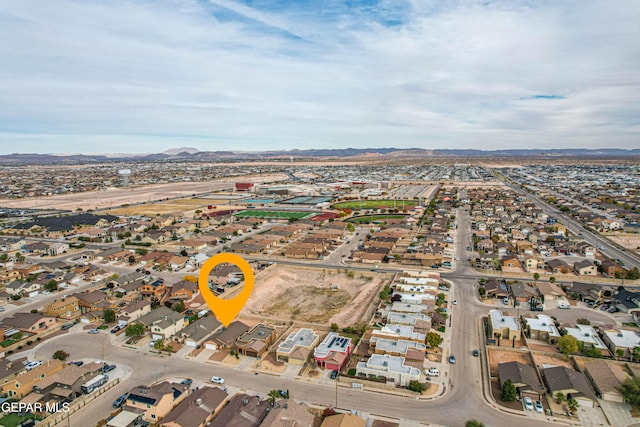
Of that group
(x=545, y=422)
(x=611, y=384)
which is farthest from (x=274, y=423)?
(x=611, y=384)

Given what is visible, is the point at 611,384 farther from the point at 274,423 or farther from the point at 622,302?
the point at 274,423

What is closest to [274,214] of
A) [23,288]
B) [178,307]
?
[23,288]

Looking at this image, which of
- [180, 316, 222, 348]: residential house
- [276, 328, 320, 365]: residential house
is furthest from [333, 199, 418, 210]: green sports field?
[276, 328, 320, 365]: residential house

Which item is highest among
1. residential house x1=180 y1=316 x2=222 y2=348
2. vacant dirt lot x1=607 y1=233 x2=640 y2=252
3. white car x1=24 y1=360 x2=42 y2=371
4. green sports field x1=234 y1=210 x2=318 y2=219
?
vacant dirt lot x1=607 y1=233 x2=640 y2=252

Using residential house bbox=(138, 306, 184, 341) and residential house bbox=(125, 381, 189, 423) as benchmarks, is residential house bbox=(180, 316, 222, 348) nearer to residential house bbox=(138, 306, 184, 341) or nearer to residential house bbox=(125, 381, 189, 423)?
residential house bbox=(138, 306, 184, 341)

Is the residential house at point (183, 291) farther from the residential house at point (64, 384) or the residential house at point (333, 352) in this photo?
the residential house at point (333, 352)

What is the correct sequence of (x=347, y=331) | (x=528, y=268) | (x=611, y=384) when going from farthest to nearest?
(x=528, y=268) → (x=347, y=331) → (x=611, y=384)

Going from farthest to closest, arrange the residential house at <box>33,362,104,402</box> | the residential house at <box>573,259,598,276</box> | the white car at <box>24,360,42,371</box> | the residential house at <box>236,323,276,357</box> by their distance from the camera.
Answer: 1. the residential house at <box>573,259,598,276</box>
2. the residential house at <box>236,323,276,357</box>
3. the white car at <box>24,360,42,371</box>
4. the residential house at <box>33,362,104,402</box>
